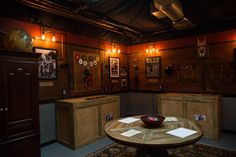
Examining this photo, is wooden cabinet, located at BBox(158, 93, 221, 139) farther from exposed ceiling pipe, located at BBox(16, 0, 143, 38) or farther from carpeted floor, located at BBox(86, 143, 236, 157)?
exposed ceiling pipe, located at BBox(16, 0, 143, 38)

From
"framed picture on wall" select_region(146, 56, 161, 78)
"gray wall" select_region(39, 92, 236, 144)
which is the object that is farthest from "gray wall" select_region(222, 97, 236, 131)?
"framed picture on wall" select_region(146, 56, 161, 78)

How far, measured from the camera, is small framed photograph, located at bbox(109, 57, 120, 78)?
5.30m

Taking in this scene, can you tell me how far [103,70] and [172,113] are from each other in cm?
224

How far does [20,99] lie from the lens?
2.50m

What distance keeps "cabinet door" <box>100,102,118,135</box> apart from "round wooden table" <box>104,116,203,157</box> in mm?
1451

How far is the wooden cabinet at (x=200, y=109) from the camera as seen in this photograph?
3.73 metres

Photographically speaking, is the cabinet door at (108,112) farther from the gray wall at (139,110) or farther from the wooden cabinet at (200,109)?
the wooden cabinet at (200,109)

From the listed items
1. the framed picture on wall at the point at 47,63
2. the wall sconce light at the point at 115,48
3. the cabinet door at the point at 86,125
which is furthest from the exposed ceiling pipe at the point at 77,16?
the cabinet door at the point at 86,125

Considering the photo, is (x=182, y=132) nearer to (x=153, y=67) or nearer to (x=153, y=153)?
(x=153, y=153)

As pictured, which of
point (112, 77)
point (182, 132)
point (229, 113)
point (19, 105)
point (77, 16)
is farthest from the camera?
point (112, 77)

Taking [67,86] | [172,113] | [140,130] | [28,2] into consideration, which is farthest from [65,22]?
[172,113]

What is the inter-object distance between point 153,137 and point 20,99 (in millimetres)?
1955

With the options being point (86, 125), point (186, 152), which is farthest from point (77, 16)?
point (186, 152)

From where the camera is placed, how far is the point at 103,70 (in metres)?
5.01
